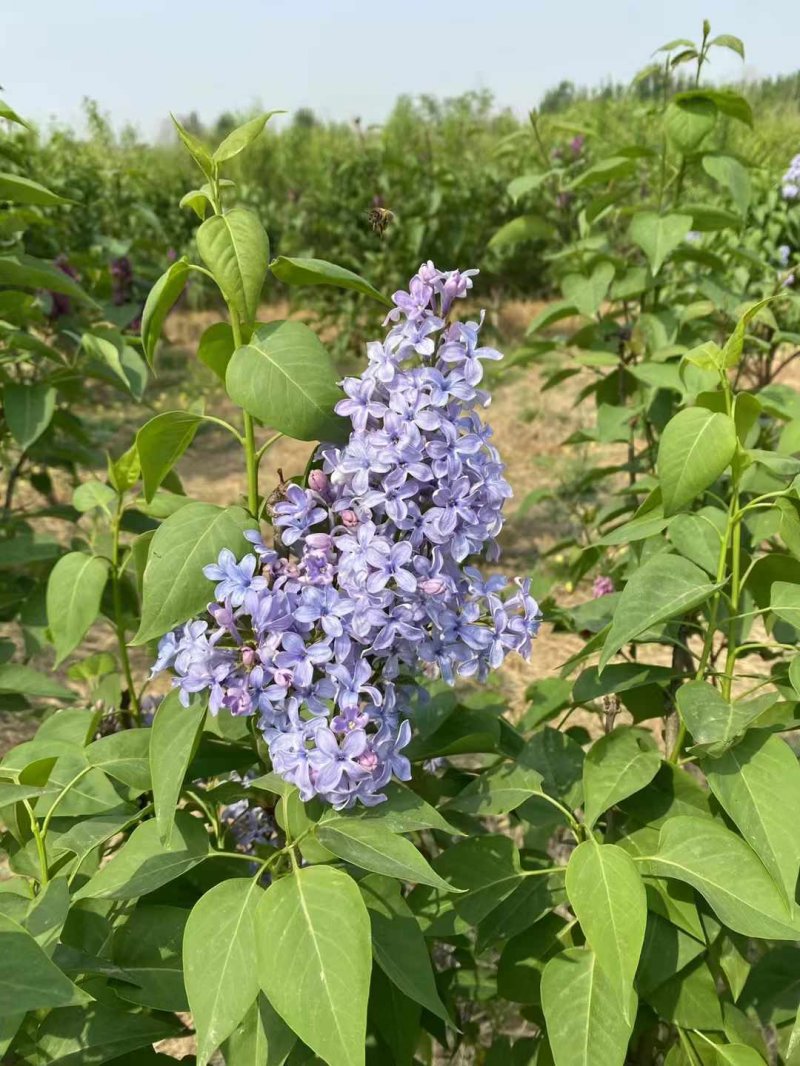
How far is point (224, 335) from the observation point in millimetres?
1208

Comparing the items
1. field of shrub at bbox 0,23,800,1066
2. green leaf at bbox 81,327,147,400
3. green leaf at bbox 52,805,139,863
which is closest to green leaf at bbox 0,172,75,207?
field of shrub at bbox 0,23,800,1066

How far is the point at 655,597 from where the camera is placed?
118 centimetres

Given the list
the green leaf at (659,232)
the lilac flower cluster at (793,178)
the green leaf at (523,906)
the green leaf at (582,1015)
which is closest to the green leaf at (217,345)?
the green leaf at (523,906)

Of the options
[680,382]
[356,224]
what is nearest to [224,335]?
[680,382]

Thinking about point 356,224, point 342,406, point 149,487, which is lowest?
point 356,224

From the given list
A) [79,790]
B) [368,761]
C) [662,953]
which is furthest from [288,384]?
[662,953]

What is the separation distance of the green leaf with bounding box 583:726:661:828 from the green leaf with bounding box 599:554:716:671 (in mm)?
156

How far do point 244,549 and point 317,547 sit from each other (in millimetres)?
105

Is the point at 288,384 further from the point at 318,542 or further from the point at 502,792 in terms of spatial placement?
the point at 502,792

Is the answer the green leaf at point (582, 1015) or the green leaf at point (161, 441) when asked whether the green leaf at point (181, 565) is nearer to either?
the green leaf at point (161, 441)

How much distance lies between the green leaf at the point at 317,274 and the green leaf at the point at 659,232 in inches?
45.7

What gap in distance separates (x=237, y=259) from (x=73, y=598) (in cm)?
66

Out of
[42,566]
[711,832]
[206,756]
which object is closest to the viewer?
[711,832]

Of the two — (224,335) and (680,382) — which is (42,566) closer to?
(224,335)
